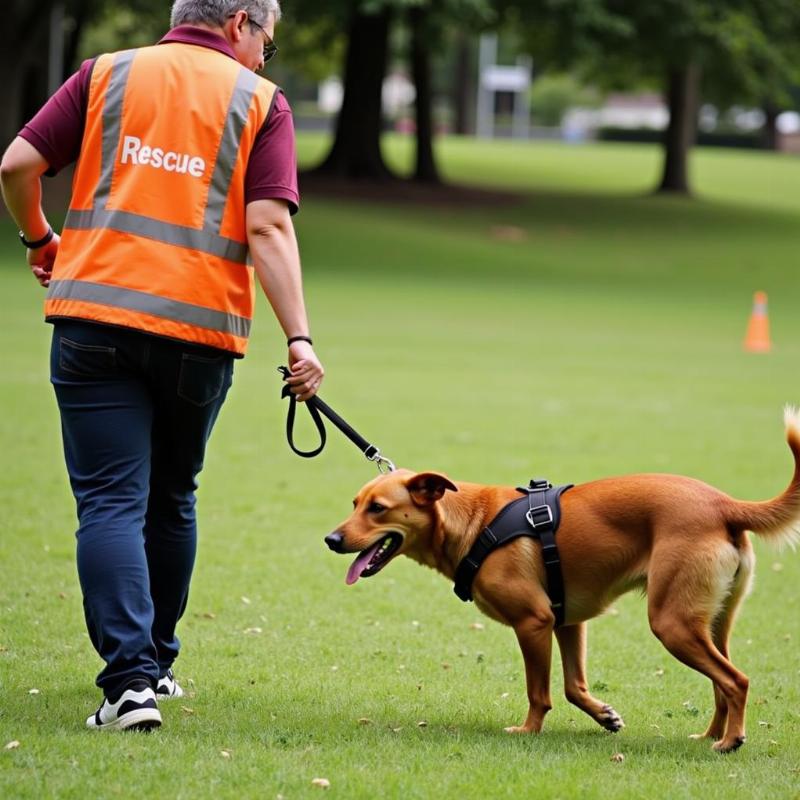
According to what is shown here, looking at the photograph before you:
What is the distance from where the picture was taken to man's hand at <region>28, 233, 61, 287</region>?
553cm

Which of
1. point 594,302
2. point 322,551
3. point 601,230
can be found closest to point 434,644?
point 322,551

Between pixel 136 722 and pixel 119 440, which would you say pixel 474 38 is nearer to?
pixel 119 440

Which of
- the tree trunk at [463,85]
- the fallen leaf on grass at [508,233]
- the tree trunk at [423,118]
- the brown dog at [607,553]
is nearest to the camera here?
the brown dog at [607,553]

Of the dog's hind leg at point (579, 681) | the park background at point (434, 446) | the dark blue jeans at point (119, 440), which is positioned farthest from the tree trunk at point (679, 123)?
the dark blue jeans at point (119, 440)

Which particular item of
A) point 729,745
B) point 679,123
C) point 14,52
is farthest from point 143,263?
point 679,123

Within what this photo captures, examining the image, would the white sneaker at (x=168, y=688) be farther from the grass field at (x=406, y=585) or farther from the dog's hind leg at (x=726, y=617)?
the dog's hind leg at (x=726, y=617)

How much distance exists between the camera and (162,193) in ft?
16.3

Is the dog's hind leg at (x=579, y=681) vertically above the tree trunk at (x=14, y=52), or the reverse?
the tree trunk at (x=14, y=52)

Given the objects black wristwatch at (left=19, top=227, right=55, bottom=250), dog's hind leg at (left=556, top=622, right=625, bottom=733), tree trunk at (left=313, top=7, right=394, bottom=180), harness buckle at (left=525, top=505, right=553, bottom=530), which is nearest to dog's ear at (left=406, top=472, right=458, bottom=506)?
harness buckle at (left=525, top=505, right=553, bottom=530)

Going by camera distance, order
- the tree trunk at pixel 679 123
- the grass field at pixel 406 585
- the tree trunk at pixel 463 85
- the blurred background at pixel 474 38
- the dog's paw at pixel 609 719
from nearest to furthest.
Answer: the grass field at pixel 406 585 < the dog's paw at pixel 609 719 < the blurred background at pixel 474 38 < the tree trunk at pixel 679 123 < the tree trunk at pixel 463 85

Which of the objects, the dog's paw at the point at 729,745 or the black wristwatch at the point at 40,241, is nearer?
the dog's paw at the point at 729,745

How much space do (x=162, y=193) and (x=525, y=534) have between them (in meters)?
1.92

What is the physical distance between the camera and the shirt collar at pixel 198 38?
512 centimetres

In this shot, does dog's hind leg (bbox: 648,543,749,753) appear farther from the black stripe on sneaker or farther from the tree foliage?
the tree foliage
